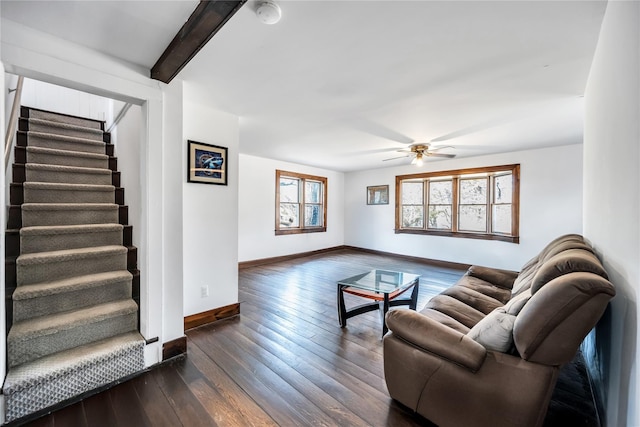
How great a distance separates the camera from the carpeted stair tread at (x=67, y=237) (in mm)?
2229

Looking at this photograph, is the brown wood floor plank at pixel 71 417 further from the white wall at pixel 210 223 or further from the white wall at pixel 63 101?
the white wall at pixel 63 101

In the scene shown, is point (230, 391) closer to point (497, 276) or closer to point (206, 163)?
point (206, 163)

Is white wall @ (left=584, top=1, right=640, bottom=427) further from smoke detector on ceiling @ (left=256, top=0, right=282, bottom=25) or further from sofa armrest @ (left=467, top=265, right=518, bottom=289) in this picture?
smoke detector on ceiling @ (left=256, top=0, right=282, bottom=25)

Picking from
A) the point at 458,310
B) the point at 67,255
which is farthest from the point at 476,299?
the point at 67,255

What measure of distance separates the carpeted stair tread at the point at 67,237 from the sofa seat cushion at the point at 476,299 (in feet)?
10.8

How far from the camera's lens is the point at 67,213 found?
2594 mm

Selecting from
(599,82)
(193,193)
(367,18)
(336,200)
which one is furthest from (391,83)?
(336,200)

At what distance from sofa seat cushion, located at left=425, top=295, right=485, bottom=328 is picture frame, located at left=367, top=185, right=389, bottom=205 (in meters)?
4.86

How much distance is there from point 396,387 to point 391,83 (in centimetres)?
230

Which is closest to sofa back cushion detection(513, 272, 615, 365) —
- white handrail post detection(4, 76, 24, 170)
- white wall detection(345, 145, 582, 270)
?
white handrail post detection(4, 76, 24, 170)

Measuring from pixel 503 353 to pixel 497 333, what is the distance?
0.10 metres

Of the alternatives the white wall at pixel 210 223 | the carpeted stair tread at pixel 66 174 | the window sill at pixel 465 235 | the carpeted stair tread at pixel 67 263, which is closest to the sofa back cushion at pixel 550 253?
the white wall at pixel 210 223

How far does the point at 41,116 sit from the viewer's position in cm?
369

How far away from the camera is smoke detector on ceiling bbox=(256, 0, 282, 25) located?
1.39m
